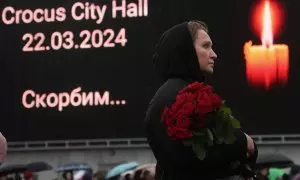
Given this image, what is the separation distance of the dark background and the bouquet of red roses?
14.4 m

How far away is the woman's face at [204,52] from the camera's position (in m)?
2.88

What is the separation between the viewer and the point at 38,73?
1956 cm

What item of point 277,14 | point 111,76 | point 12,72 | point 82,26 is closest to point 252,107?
point 277,14

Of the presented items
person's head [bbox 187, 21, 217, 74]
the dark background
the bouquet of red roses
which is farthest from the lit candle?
the bouquet of red roses

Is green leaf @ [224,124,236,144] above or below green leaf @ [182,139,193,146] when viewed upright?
above

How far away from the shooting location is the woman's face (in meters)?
2.88

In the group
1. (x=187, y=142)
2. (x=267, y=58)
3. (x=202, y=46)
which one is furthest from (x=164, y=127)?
(x=267, y=58)

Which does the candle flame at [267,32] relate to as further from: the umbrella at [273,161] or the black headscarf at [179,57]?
the black headscarf at [179,57]

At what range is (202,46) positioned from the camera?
2912 mm

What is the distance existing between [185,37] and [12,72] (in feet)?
56.4

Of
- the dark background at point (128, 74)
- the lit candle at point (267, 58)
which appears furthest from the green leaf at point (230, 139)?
the lit candle at point (267, 58)

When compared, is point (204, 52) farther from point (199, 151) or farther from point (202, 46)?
point (199, 151)

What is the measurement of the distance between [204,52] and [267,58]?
15.4 m

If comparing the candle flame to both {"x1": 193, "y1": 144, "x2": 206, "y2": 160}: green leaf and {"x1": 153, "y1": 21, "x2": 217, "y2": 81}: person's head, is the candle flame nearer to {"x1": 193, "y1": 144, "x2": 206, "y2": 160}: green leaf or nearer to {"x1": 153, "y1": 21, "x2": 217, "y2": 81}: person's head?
{"x1": 153, "y1": 21, "x2": 217, "y2": 81}: person's head
